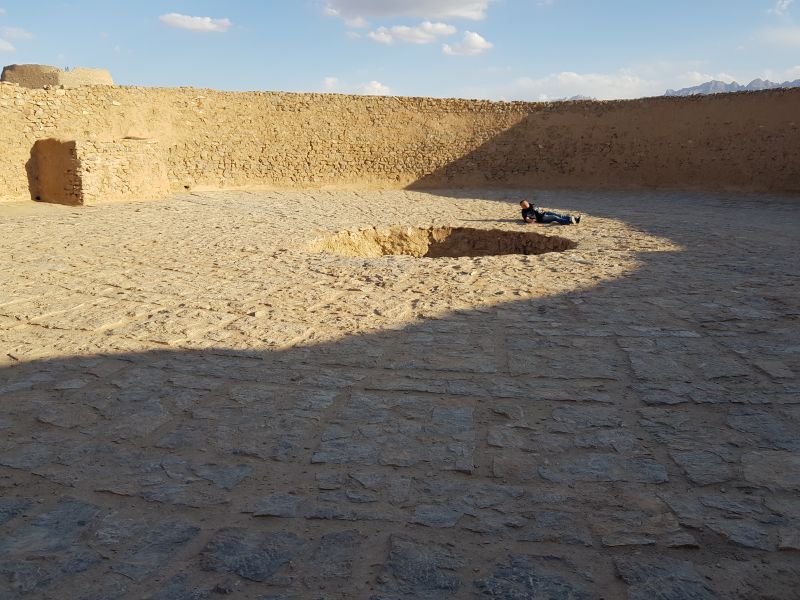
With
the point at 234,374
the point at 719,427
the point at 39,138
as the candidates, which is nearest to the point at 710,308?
the point at 719,427

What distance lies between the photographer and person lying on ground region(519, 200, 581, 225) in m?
10.4

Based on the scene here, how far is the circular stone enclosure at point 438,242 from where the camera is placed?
9.65 meters

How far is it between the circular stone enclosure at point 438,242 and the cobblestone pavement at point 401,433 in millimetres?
2613

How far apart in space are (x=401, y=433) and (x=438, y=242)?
7322mm

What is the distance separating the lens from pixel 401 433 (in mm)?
3312

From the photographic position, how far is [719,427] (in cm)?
333

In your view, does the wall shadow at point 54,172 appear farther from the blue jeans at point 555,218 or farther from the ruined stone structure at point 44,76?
the blue jeans at point 555,218

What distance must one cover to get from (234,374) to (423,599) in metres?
2.38

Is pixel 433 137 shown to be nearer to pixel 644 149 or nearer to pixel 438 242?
pixel 644 149

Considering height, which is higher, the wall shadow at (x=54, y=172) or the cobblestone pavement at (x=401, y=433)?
the wall shadow at (x=54, y=172)

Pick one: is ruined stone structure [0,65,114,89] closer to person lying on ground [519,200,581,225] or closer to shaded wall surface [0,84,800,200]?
shaded wall surface [0,84,800,200]

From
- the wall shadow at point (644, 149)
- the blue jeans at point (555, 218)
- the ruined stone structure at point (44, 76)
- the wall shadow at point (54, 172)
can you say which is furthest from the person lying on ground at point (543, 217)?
the ruined stone structure at point (44, 76)

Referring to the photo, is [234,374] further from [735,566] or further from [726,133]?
[726,133]

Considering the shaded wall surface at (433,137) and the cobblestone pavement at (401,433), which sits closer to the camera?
the cobblestone pavement at (401,433)
